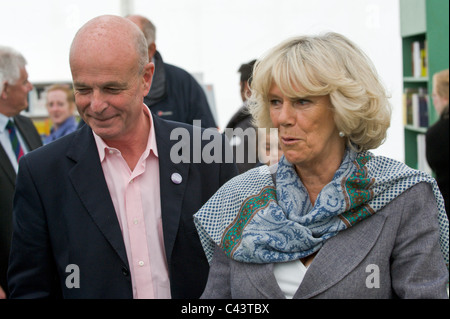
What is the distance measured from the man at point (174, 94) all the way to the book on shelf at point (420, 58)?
403 centimetres

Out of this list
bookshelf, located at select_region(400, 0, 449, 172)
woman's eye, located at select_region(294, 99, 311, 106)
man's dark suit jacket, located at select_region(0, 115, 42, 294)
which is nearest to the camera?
woman's eye, located at select_region(294, 99, 311, 106)

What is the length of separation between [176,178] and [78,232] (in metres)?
0.38

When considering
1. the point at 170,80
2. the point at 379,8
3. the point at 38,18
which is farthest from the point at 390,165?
the point at 38,18

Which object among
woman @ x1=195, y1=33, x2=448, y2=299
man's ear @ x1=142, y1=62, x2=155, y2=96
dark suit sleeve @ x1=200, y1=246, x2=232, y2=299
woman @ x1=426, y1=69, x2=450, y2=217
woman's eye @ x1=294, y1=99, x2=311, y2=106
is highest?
man's ear @ x1=142, y1=62, x2=155, y2=96

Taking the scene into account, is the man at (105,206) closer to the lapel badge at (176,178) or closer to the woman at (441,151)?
the lapel badge at (176,178)

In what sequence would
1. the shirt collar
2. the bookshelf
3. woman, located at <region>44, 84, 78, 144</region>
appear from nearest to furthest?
the shirt collar < the bookshelf < woman, located at <region>44, 84, 78, 144</region>

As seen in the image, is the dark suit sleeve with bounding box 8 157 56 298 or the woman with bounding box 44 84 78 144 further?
the woman with bounding box 44 84 78 144

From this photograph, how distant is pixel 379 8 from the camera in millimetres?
8453

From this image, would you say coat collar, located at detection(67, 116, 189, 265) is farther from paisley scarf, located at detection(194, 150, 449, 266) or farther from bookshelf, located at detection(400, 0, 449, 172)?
bookshelf, located at detection(400, 0, 449, 172)

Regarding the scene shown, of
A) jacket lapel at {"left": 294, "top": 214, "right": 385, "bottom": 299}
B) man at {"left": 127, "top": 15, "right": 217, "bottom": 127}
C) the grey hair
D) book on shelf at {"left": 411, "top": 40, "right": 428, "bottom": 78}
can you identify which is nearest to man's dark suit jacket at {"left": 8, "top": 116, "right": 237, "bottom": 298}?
jacket lapel at {"left": 294, "top": 214, "right": 385, "bottom": 299}

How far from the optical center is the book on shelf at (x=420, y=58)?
23.8 feet

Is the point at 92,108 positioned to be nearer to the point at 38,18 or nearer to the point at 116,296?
the point at 116,296

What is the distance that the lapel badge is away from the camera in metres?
2.25

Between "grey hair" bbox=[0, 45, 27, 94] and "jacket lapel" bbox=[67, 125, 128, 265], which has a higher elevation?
"grey hair" bbox=[0, 45, 27, 94]
